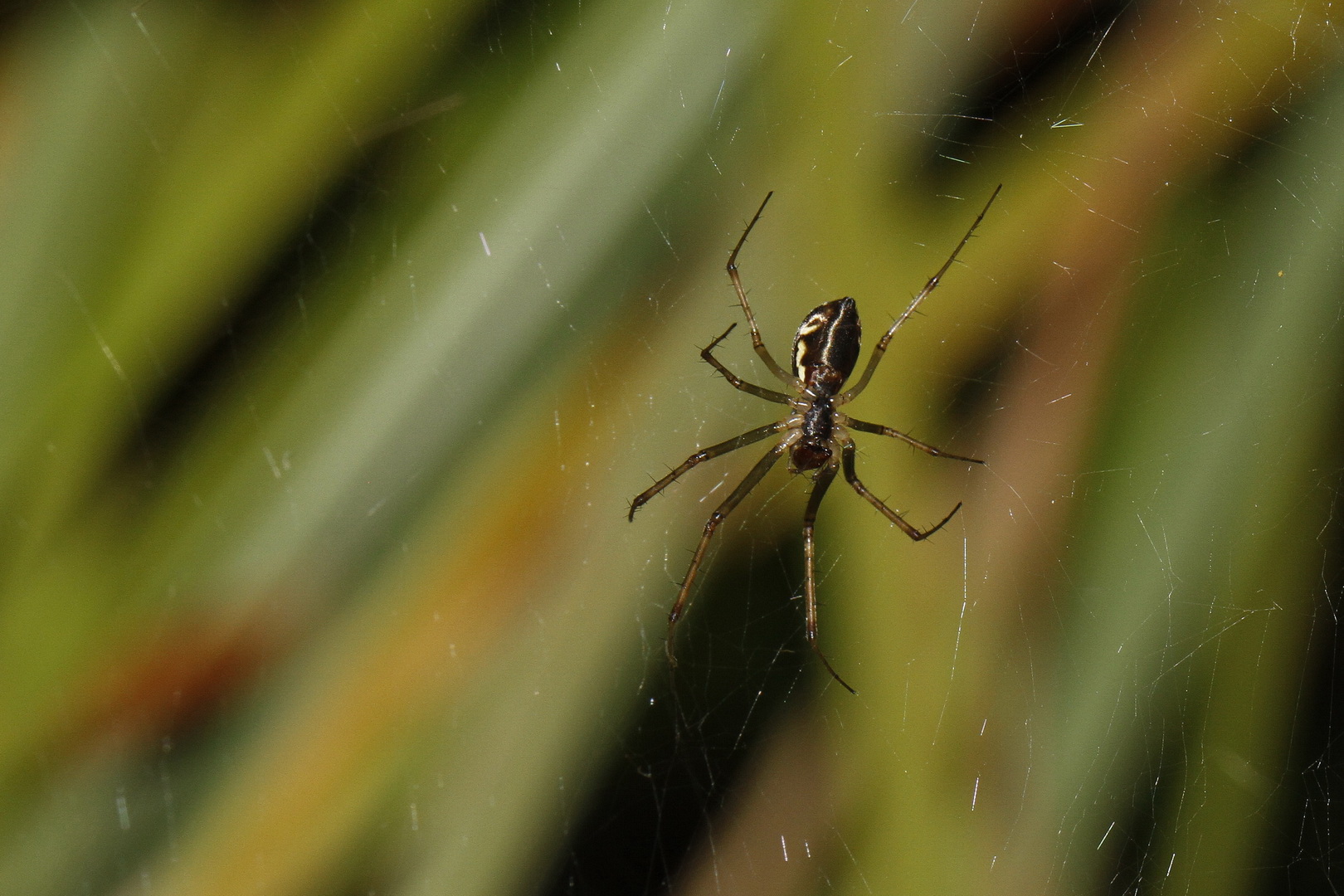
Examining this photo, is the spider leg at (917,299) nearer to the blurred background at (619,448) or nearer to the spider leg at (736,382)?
the blurred background at (619,448)

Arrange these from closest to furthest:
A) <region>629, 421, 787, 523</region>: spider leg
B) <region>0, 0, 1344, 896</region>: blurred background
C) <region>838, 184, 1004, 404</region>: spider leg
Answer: <region>0, 0, 1344, 896</region>: blurred background → <region>838, 184, 1004, 404</region>: spider leg → <region>629, 421, 787, 523</region>: spider leg

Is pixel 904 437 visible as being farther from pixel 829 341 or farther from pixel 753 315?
pixel 753 315

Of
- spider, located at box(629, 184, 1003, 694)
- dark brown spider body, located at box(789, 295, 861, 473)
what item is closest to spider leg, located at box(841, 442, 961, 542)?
spider, located at box(629, 184, 1003, 694)

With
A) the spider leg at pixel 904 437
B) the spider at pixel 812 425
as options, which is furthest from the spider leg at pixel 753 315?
the spider leg at pixel 904 437

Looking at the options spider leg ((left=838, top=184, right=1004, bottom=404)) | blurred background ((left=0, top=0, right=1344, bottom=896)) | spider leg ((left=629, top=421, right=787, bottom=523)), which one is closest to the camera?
blurred background ((left=0, top=0, right=1344, bottom=896))

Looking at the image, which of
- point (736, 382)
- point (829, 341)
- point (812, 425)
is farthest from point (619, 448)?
point (812, 425)

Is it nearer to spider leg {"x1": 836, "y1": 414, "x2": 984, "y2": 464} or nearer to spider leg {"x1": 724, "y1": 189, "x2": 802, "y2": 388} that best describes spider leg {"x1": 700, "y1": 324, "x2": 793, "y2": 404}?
spider leg {"x1": 724, "y1": 189, "x2": 802, "y2": 388}
